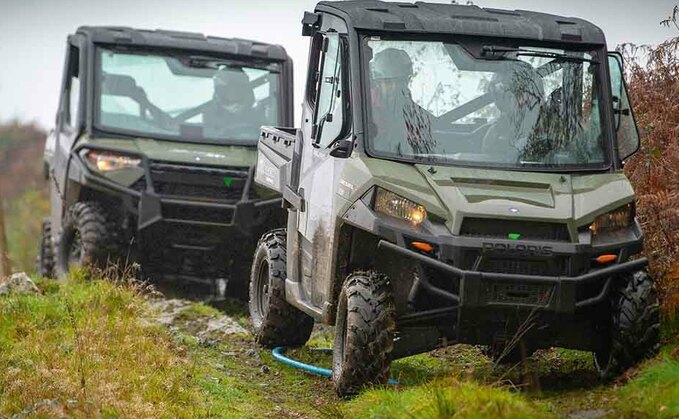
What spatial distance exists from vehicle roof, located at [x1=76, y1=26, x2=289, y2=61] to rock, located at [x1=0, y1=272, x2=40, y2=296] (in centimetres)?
304

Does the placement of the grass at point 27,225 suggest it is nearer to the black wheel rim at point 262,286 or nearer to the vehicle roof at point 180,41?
the vehicle roof at point 180,41

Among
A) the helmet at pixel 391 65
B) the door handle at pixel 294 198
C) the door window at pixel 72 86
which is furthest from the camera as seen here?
the door window at pixel 72 86

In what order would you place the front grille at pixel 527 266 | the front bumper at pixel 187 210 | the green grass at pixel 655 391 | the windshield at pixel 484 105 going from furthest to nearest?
the front bumper at pixel 187 210, the windshield at pixel 484 105, the front grille at pixel 527 266, the green grass at pixel 655 391

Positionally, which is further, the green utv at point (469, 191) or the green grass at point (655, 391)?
the green utv at point (469, 191)

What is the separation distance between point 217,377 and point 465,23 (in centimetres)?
294

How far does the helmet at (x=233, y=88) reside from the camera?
615 inches

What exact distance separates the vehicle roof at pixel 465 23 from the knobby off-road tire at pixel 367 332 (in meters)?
1.70

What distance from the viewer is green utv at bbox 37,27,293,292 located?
48.7 ft

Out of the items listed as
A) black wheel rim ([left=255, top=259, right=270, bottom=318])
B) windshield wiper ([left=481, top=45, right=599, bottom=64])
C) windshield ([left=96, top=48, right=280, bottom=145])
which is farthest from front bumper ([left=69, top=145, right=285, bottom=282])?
windshield wiper ([left=481, top=45, right=599, bottom=64])

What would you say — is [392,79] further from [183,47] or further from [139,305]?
[183,47]

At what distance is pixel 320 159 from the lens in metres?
10.2

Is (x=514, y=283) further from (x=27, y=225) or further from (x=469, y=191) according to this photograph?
(x=27, y=225)

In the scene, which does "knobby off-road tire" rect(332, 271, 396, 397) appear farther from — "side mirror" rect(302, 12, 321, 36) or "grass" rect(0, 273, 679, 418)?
"side mirror" rect(302, 12, 321, 36)

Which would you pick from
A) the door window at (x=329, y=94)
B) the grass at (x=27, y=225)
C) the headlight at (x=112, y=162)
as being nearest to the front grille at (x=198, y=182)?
the headlight at (x=112, y=162)
